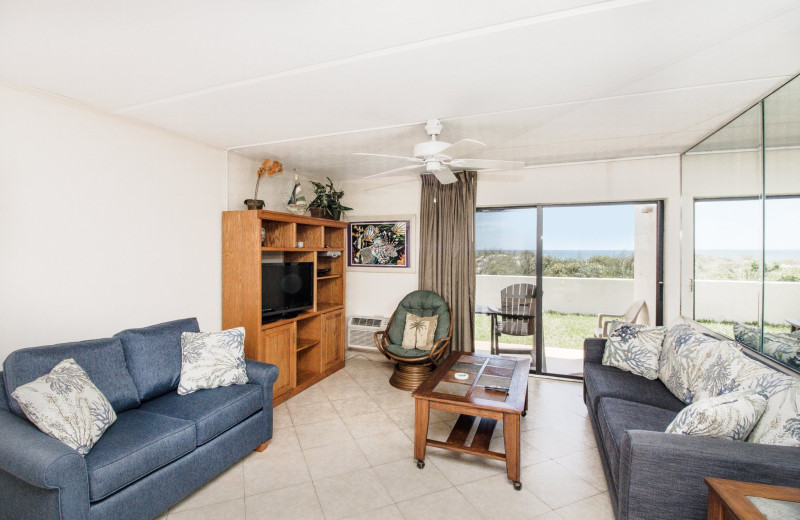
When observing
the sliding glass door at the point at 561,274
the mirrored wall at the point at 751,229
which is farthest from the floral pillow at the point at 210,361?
the mirrored wall at the point at 751,229

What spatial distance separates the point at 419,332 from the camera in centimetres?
430

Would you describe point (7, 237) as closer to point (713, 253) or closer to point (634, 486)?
point (634, 486)

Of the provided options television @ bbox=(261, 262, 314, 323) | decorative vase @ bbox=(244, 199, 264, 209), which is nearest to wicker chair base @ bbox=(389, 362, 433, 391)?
television @ bbox=(261, 262, 314, 323)

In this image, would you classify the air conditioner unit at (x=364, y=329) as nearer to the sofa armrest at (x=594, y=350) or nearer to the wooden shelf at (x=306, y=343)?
the wooden shelf at (x=306, y=343)

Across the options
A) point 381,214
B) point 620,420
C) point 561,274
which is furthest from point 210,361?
point 561,274

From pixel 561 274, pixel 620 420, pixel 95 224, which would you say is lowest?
pixel 620 420

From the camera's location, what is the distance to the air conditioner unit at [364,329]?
4.92 meters

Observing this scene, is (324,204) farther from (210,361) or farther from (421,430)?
(421,430)

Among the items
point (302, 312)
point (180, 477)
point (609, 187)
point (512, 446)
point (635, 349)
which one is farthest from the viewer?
point (302, 312)

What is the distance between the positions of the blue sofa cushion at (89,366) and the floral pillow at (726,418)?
3.07 meters

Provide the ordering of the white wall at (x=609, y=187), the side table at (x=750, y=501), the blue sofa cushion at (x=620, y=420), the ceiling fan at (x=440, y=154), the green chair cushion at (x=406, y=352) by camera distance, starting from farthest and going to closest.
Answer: the green chair cushion at (x=406, y=352)
the white wall at (x=609, y=187)
the ceiling fan at (x=440, y=154)
the blue sofa cushion at (x=620, y=420)
the side table at (x=750, y=501)

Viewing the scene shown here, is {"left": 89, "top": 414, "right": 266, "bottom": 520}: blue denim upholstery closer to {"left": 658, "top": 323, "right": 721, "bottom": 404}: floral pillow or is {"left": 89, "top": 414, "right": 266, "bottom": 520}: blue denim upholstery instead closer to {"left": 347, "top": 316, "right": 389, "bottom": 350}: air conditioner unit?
{"left": 347, "top": 316, "right": 389, "bottom": 350}: air conditioner unit

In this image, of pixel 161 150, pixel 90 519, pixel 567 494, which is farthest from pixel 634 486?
pixel 161 150

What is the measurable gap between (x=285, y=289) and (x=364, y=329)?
1.47 meters
